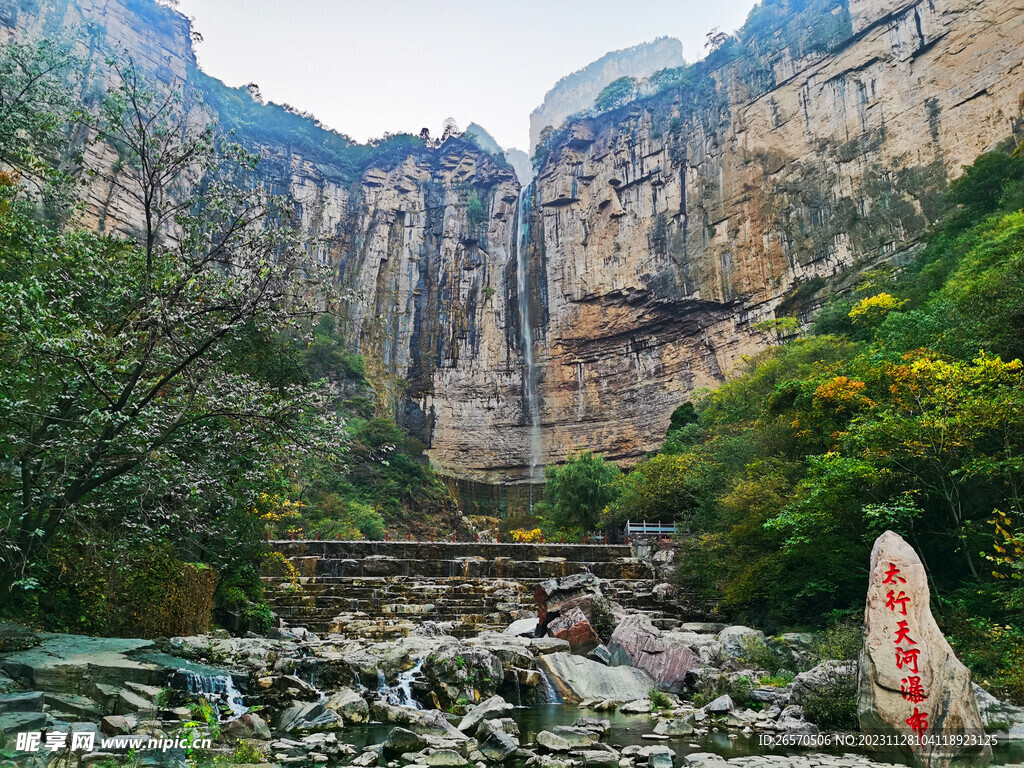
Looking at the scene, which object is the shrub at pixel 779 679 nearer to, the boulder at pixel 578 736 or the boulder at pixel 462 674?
the boulder at pixel 578 736

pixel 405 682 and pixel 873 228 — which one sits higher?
pixel 873 228

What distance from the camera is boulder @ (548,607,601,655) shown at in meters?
9.84

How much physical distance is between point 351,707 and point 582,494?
19.0 meters

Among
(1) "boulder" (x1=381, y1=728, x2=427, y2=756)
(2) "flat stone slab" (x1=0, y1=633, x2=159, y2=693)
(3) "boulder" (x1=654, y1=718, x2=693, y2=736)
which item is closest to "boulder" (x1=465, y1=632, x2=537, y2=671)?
(3) "boulder" (x1=654, y1=718, x2=693, y2=736)

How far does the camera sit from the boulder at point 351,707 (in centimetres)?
634

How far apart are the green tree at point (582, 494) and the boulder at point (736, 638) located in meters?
14.2

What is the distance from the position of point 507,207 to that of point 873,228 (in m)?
23.1

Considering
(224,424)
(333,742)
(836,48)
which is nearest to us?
(333,742)

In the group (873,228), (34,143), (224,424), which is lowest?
(224,424)

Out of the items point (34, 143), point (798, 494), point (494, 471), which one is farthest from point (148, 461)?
point (494, 471)

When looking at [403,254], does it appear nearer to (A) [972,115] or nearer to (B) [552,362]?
(B) [552,362]

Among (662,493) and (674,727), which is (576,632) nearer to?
(674,727)

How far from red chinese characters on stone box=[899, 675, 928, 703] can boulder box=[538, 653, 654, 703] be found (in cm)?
397

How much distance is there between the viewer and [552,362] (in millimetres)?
37938
